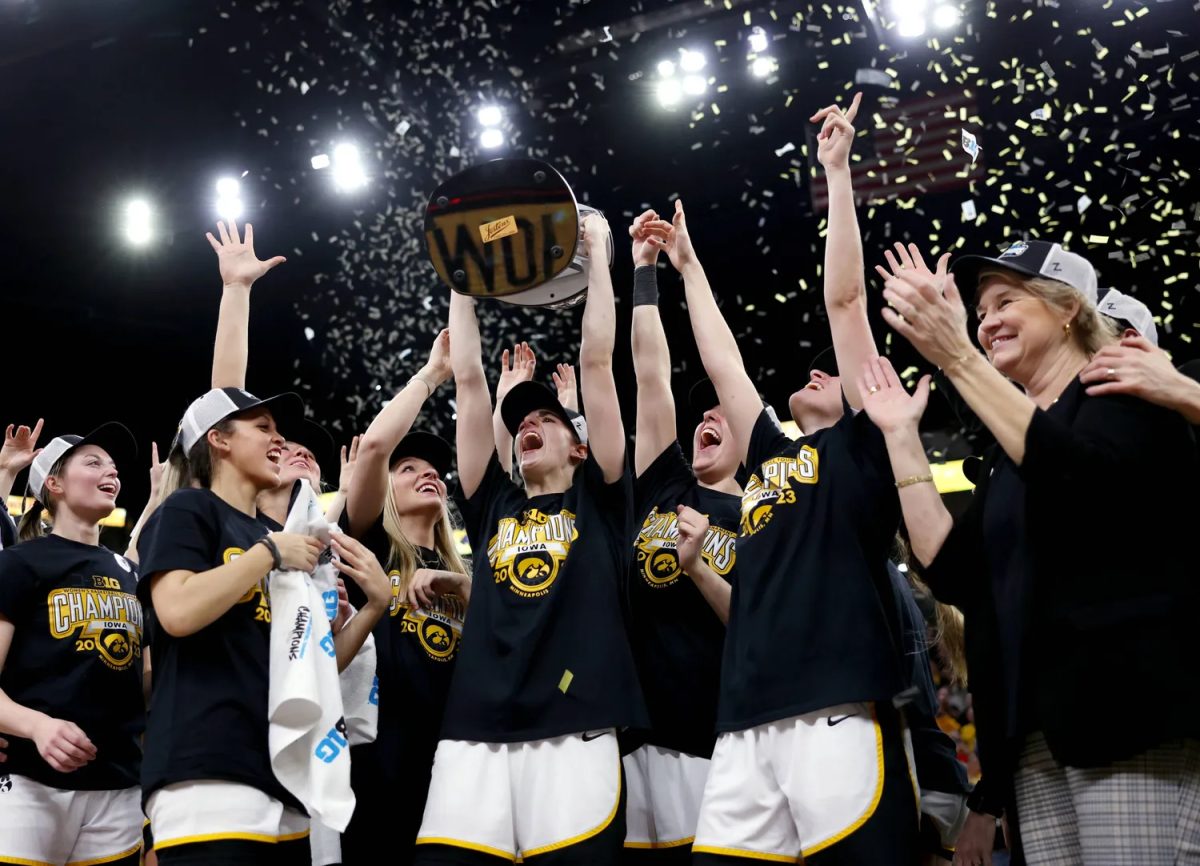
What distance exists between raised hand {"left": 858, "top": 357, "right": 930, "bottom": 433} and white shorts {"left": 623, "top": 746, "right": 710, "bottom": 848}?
52.4 inches

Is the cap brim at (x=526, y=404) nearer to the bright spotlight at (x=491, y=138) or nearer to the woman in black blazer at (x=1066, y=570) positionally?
the woman in black blazer at (x=1066, y=570)

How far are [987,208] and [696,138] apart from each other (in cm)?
253

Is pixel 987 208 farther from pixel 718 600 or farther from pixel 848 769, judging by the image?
pixel 848 769

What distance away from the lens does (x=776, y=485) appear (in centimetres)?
325

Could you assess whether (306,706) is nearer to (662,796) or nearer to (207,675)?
(207,675)

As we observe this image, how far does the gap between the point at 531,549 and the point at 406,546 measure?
0.81 meters

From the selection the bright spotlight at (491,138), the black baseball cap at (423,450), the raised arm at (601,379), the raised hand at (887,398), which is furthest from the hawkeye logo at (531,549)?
the bright spotlight at (491,138)

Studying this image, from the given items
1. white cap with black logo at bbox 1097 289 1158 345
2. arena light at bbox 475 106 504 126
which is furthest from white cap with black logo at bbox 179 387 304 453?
arena light at bbox 475 106 504 126

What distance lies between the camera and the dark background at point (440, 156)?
28.7ft

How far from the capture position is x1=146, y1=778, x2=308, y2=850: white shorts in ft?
9.23

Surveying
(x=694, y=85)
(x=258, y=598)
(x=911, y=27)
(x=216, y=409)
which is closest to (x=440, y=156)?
(x=694, y=85)

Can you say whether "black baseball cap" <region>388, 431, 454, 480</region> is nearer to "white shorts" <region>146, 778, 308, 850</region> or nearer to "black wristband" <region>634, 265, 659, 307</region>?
"black wristband" <region>634, 265, 659, 307</region>

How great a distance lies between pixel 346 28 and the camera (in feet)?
31.7

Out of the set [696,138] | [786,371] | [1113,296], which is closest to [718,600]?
[1113,296]
